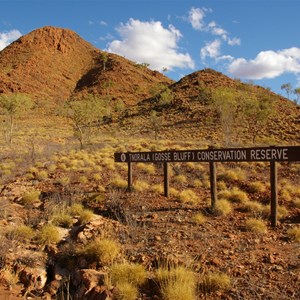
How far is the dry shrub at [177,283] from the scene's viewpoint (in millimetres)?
4367

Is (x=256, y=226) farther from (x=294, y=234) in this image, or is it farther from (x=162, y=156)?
(x=162, y=156)

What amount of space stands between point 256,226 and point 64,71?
113 m

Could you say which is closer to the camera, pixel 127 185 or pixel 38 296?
pixel 38 296

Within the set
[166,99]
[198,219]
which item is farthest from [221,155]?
[166,99]

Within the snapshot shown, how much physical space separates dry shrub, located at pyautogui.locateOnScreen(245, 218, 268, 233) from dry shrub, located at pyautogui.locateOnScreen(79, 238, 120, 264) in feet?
8.75

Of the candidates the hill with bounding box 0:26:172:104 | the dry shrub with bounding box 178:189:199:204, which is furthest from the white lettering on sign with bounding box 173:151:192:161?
the hill with bounding box 0:26:172:104

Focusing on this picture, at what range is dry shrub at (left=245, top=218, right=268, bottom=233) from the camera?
22.6 feet

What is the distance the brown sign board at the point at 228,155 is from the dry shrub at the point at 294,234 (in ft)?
4.38

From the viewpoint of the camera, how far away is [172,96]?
229 ft

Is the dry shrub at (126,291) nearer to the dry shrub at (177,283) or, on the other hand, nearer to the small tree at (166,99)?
the dry shrub at (177,283)

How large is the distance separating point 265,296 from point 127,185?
293 inches

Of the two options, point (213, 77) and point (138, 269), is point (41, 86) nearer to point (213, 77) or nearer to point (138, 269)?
point (213, 77)

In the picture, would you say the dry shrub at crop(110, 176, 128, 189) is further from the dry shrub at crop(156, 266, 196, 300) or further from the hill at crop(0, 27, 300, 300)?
the dry shrub at crop(156, 266, 196, 300)

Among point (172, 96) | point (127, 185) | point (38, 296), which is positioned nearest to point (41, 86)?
point (172, 96)
